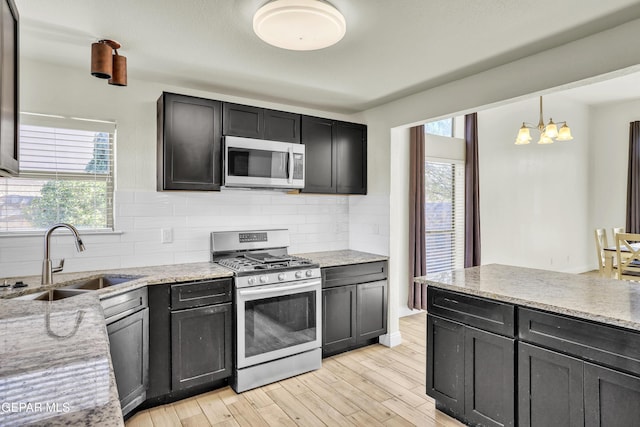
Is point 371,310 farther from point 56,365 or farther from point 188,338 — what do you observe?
point 56,365

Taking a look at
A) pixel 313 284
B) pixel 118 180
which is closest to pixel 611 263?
pixel 313 284

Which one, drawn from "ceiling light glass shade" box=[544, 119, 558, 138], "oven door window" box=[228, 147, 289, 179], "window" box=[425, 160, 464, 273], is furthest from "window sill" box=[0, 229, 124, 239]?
"ceiling light glass shade" box=[544, 119, 558, 138]

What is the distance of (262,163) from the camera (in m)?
3.24

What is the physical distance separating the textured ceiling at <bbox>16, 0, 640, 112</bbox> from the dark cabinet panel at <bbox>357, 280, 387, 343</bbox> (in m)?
1.93

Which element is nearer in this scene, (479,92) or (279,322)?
(479,92)

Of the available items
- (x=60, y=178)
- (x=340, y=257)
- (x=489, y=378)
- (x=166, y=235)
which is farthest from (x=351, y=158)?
(x=60, y=178)

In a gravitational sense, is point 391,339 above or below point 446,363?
below

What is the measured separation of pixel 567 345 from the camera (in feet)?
5.97

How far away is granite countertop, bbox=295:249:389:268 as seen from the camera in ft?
11.3

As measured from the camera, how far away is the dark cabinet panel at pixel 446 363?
233 centimetres

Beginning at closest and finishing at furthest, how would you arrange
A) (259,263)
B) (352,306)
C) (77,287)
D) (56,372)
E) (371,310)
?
(56,372)
(77,287)
(259,263)
(352,306)
(371,310)

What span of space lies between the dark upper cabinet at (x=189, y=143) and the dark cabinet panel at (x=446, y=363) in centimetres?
208

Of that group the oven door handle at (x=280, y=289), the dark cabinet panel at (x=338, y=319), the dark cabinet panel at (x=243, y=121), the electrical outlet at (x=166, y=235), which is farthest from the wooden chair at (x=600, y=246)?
the electrical outlet at (x=166, y=235)

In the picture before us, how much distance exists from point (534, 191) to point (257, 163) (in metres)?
5.10
